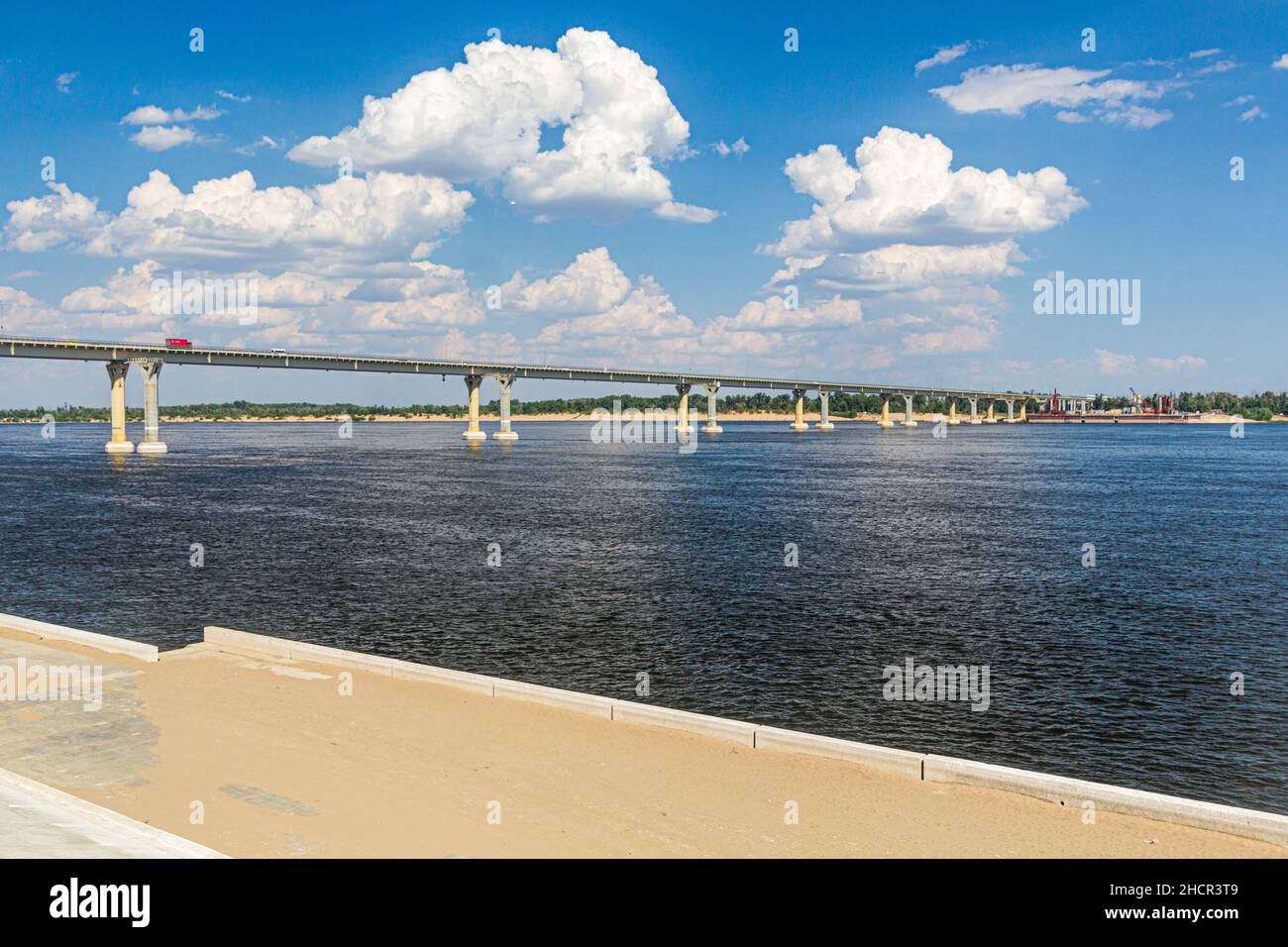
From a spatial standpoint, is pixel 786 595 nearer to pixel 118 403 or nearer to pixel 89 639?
pixel 89 639

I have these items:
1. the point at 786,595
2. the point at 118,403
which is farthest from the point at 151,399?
the point at 786,595

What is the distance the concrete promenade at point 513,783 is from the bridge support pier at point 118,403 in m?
144

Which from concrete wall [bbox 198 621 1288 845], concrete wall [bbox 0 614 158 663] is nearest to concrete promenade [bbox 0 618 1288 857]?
concrete wall [bbox 198 621 1288 845]

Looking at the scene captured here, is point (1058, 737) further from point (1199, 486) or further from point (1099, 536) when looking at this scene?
point (1199, 486)

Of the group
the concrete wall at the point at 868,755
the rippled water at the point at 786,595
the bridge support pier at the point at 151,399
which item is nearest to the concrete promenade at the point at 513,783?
the concrete wall at the point at 868,755

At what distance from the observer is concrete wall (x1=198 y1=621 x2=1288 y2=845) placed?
12.4m

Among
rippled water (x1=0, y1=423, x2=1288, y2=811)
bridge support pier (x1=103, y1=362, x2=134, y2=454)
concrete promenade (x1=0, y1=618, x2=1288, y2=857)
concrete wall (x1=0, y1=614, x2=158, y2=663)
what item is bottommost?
rippled water (x1=0, y1=423, x2=1288, y2=811)

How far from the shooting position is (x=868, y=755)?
14.9 m

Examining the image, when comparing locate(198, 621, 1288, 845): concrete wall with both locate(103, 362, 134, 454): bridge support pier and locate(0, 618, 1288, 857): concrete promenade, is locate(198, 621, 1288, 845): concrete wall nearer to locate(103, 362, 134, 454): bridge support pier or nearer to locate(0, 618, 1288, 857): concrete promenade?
locate(0, 618, 1288, 857): concrete promenade

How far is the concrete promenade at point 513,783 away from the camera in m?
12.0

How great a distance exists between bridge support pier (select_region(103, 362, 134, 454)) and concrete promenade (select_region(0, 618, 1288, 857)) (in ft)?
473

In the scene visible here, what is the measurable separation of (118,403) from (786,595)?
469 feet
